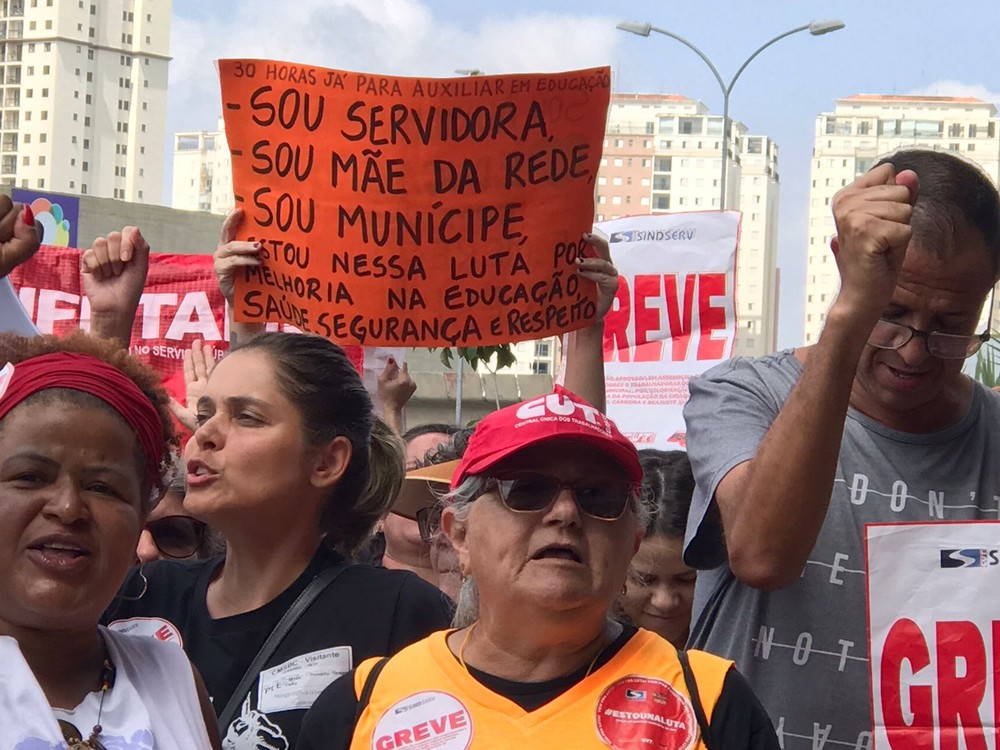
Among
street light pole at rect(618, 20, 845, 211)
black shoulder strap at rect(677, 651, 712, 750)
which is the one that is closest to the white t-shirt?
black shoulder strap at rect(677, 651, 712, 750)

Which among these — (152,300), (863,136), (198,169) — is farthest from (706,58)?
(198,169)

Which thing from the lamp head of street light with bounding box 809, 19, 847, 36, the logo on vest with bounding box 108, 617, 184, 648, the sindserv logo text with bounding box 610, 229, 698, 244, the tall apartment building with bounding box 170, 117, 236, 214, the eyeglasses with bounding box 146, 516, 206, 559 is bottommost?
the eyeglasses with bounding box 146, 516, 206, 559

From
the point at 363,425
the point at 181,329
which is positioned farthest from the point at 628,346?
the point at 363,425

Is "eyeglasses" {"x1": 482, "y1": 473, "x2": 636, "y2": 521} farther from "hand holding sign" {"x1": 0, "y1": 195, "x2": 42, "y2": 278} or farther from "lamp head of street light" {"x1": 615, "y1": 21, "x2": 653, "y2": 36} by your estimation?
"lamp head of street light" {"x1": 615, "y1": 21, "x2": 653, "y2": 36}

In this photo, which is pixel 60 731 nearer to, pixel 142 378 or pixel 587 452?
pixel 142 378

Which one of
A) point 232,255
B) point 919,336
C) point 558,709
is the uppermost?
point 232,255

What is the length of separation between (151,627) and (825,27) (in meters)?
23.4

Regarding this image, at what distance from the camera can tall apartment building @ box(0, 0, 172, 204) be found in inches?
5148

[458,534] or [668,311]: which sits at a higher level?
[668,311]

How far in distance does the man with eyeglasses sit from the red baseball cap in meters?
0.24

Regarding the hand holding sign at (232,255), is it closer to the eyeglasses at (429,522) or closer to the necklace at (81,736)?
the eyeglasses at (429,522)

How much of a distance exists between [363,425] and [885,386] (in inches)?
49.6

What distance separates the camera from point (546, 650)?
2592 mm

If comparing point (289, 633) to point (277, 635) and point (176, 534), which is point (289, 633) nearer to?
point (277, 635)
